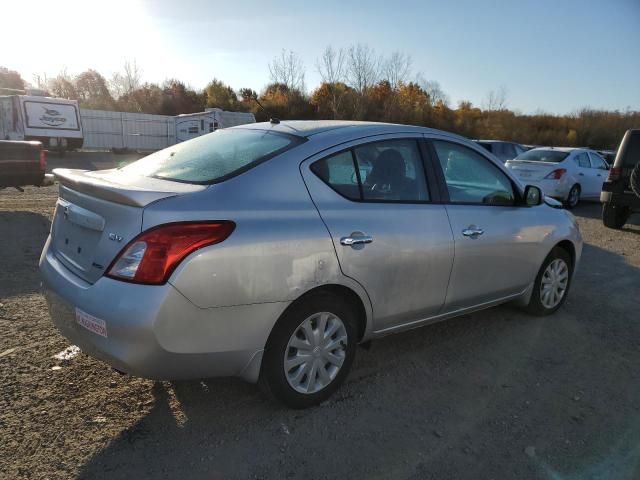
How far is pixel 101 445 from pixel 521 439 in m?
2.24

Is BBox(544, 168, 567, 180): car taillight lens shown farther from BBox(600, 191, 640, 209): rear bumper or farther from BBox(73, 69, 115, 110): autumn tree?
BBox(73, 69, 115, 110): autumn tree

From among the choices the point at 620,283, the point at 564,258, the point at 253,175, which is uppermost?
the point at 253,175

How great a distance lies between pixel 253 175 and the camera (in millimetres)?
2787

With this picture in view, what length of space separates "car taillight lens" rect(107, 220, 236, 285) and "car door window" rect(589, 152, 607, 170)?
1399cm

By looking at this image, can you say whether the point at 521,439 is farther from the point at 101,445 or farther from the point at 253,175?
the point at 101,445

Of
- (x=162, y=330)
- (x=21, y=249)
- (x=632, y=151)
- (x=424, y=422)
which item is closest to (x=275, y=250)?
(x=162, y=330)

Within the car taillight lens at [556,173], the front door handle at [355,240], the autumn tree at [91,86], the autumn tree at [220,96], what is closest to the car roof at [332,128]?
the front door handle at [355,240]

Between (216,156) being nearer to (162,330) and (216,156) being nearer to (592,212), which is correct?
(162,330)

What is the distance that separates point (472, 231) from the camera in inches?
145

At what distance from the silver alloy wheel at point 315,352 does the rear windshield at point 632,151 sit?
27.9ft

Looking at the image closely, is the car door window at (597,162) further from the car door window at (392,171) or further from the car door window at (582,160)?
the car door window at (392,171)

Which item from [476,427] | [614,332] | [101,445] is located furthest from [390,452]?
[614,332]

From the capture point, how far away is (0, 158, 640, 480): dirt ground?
8.34ft

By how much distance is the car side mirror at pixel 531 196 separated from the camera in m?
4.20
